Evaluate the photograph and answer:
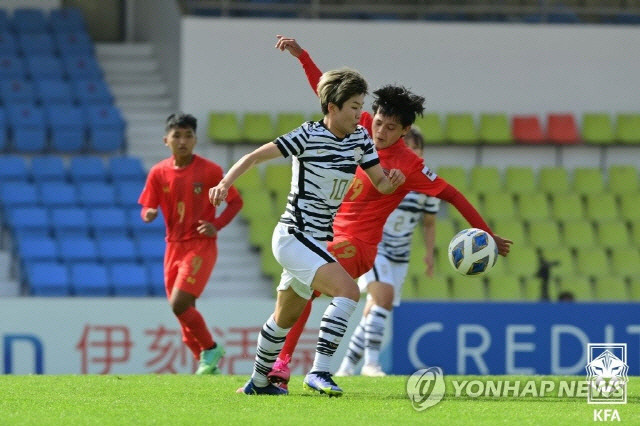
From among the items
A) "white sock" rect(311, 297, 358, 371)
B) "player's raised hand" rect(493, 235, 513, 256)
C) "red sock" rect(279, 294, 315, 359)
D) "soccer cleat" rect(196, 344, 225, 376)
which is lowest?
"soccer cleat" rect(196, 344, 225, 376)

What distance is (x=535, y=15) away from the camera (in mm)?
19266

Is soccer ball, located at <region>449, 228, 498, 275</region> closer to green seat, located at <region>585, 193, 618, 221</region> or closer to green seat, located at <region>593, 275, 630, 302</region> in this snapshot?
green seat, located at <region>593, 275, 630, 302</region>

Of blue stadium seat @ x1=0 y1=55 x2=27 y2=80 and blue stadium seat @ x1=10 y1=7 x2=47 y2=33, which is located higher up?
blue stadium seat @ x1=10 y1=7 x2=47 y2=33

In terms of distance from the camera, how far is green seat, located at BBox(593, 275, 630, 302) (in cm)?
1709

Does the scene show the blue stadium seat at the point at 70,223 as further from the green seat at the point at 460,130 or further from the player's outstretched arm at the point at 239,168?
the player's outstretched arm at the point at 239,168

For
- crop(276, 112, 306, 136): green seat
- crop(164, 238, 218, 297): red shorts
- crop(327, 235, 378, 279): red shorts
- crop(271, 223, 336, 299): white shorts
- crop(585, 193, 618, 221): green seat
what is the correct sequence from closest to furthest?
crop(271, 223, 336, 299): white shorts < crop(327, 235, 378, 279): red shorts < crop(164, 238, 218, 297): red shorts < crop(276, 112, 306, 136): green seat < crop(585, 193, 618, 221): green seat

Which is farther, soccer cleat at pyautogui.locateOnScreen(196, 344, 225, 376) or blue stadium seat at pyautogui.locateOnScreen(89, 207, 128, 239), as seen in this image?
blue stadium seat at pyautogui.locateOnScreen(89, 207, 128, 239)

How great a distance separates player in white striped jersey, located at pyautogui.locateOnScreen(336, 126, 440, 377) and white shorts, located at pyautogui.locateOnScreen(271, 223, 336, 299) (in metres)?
2.97

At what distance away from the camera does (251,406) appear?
23.2ft

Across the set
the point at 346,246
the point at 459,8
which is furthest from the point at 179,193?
the point at 459,8

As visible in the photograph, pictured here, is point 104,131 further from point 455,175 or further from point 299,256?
point 299,256

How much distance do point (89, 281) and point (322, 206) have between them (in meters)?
8.43

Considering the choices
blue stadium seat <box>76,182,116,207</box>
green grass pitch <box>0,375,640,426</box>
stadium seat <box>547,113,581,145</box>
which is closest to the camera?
green grass pitch <box>0,375,640,426</box>

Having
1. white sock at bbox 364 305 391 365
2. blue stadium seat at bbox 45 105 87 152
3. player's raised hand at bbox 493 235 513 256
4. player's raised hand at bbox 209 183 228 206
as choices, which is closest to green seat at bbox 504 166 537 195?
blue stadium seat at bbox 45 105 87 152
